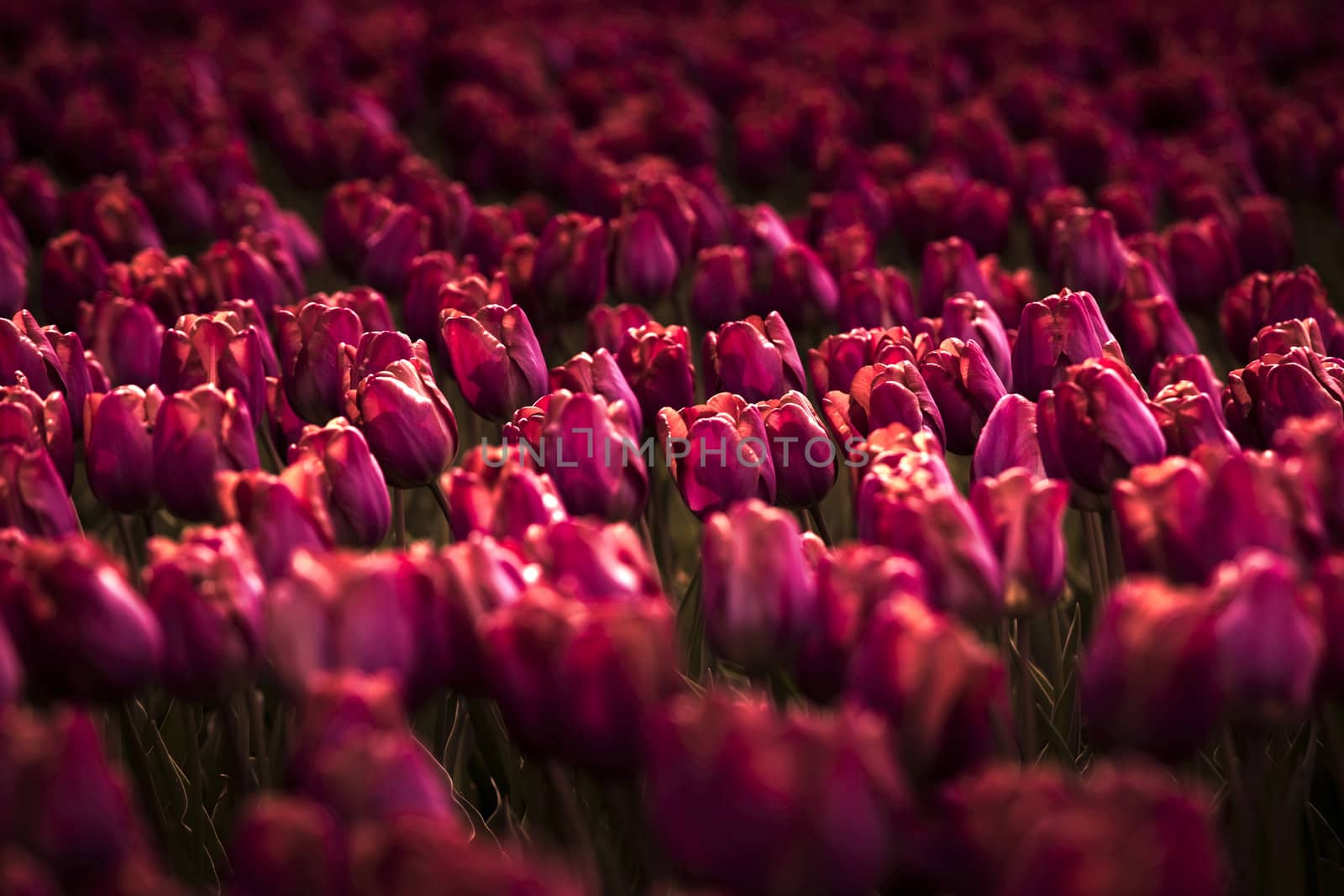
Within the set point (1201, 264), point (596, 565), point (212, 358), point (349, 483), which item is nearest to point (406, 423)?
point (349, 483)

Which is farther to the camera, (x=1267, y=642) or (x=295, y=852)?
(x=1267, y=642)

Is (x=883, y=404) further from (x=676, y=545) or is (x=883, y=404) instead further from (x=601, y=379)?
(x=676, y=545)

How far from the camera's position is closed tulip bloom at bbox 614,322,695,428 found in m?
1.77

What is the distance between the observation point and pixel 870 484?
1.29 meters

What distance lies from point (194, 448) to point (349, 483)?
0.20m

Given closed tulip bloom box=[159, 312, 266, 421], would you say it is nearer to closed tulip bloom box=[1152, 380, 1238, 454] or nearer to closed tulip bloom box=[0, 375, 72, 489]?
closed tulip bloom box=[0, 375, 72, 489]

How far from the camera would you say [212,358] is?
179cm

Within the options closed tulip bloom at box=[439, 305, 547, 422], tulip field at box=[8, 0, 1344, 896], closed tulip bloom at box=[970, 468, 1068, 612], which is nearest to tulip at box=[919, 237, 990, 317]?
tulip field at box=[8, 0, 1344, 896]

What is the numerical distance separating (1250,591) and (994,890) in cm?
31

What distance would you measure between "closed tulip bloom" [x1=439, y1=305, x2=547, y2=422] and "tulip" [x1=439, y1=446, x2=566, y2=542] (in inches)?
18.9

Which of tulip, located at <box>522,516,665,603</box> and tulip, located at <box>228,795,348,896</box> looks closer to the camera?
tulip, located at <box>228,795,348,896</box>

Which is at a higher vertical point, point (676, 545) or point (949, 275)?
point (949, 275)

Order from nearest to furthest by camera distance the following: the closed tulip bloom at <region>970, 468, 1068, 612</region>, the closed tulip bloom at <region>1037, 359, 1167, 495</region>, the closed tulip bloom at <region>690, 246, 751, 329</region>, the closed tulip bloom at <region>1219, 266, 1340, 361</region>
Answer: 1. the closed tulip bloom at <region>970, 468, 1068, 612</region>
2. the closed tulip bloom at <region>1037, 359, 1167, 495</region>
3. the closed tulip bloom at <region>1219, 266, 1340, 361</region>
4. the closed tulip bloom at <region>690, 246, 751, 329</region>

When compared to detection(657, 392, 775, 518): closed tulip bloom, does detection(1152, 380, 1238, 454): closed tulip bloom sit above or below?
above
